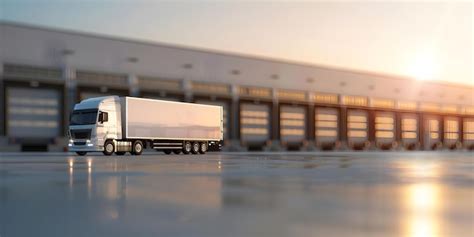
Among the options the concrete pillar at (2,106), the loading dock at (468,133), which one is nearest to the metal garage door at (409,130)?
the loading dock at (468,133)

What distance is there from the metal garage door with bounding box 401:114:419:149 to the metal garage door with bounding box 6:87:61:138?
141 ft

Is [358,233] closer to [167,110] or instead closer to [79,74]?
[167,110]

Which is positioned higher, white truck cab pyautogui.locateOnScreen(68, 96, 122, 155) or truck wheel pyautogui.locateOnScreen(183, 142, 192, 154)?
white truck cab pyautogui.locateOnScreen(68, 96, 122, 155)

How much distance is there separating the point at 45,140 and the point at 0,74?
19.3ft

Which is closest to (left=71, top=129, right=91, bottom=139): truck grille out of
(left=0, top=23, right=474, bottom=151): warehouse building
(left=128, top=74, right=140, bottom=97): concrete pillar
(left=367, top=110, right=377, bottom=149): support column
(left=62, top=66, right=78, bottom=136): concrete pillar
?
(left=0, top=23, right=474, bottom=151): warehouse building

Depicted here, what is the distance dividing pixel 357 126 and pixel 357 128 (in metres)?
0.24

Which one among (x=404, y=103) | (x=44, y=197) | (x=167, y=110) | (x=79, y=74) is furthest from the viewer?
(x=404, y=103)

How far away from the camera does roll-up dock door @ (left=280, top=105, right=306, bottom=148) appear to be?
53.5 m

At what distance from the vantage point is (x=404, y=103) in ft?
215

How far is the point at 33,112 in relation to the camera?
38.6 metres

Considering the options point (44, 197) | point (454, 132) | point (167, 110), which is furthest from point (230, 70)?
point (44, 197)

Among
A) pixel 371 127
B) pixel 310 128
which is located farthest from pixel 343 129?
pixel 310 128

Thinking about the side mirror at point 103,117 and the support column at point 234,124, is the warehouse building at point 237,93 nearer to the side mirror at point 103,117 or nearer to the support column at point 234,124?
the support column at point 234,124

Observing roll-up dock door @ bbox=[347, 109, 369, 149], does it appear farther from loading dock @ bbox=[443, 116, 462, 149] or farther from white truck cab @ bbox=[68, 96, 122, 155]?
white truck cab @ bbox=[68, 96, 122, 155]
